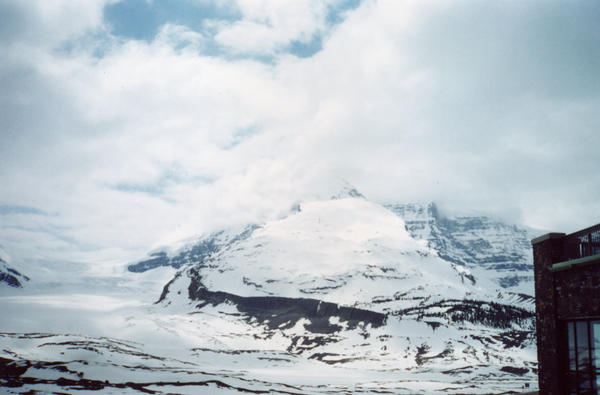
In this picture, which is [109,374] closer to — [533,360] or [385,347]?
[385,347]

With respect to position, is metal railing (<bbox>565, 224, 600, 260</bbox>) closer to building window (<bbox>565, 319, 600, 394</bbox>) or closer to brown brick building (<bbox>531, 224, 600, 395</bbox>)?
brown brick building (<bbox>531, 224, 600, 395</bbox>)

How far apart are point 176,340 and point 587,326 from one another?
186033 mm

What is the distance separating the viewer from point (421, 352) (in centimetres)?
18338

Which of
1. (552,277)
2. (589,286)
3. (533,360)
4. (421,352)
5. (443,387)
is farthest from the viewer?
(421,352)

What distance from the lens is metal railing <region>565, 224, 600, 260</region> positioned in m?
25.6

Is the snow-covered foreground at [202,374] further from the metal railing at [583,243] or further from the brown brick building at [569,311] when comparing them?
the metal railing at [583,243]

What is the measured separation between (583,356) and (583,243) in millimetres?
5602

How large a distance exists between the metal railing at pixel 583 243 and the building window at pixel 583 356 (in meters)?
3.40

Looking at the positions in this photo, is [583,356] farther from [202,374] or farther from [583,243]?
[202,374]

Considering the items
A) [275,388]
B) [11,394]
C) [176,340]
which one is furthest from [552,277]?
[176,340]

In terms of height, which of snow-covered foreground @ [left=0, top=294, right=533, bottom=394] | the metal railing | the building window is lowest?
snow-covered foreground @ [left=0, top=294, right=533, bottom=394]

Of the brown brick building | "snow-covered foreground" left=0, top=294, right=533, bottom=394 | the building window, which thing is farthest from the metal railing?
"snow-covered foreground" left=0, top=294, right=533, bottom=394

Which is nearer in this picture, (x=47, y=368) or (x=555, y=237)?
(x=555, y=237)

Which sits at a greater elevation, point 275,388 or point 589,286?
point 589,286
